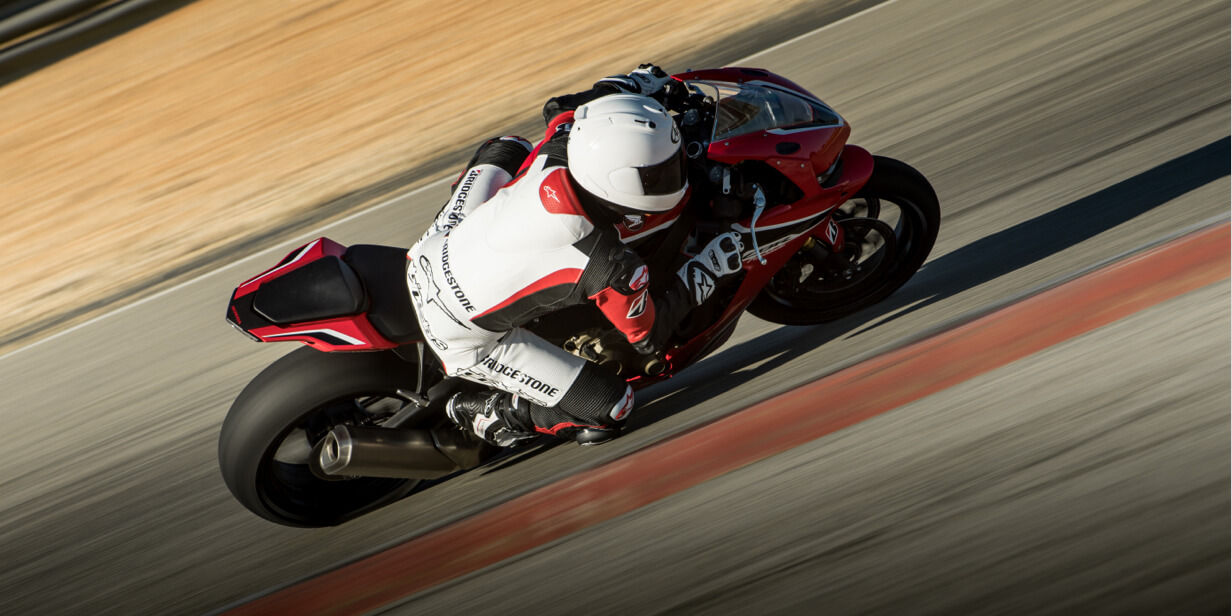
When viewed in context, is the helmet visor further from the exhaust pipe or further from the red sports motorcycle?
the exhaust pipe

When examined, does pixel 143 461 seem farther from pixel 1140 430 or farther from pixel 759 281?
pixel 1140 430

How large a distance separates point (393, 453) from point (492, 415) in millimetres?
419

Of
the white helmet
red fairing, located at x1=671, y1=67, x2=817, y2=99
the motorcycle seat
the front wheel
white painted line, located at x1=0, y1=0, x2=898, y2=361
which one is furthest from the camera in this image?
white painted line, located at x1=0, y1=0, x2=898, y2=361

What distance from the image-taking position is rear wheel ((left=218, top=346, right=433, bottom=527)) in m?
3.57

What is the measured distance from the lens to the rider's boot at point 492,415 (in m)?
3.84

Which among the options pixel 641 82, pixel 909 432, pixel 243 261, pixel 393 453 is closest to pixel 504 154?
pixel 641 82

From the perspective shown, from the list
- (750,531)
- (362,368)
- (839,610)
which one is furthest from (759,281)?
(362,368)

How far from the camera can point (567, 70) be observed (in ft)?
25.2

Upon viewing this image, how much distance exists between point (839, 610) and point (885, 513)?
0.41 m

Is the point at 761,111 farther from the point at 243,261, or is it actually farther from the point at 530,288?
the point at 243,261

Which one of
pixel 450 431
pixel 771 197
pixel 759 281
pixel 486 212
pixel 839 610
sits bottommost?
pixel 839 610

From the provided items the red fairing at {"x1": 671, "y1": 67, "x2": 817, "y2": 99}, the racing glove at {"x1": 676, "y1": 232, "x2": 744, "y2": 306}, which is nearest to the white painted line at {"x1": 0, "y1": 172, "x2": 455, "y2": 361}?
the red fairing at {"x1": 671, "y1": 67, "x2": 817, "y2": 99}

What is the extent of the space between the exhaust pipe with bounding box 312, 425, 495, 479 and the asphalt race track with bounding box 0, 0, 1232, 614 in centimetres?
→ 26

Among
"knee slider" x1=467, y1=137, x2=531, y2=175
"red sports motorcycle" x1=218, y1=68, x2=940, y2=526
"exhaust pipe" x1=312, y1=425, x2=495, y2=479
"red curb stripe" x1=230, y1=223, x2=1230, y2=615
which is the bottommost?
"red curb stripe" x1=230, y1=223, x2=1230, y2=615
